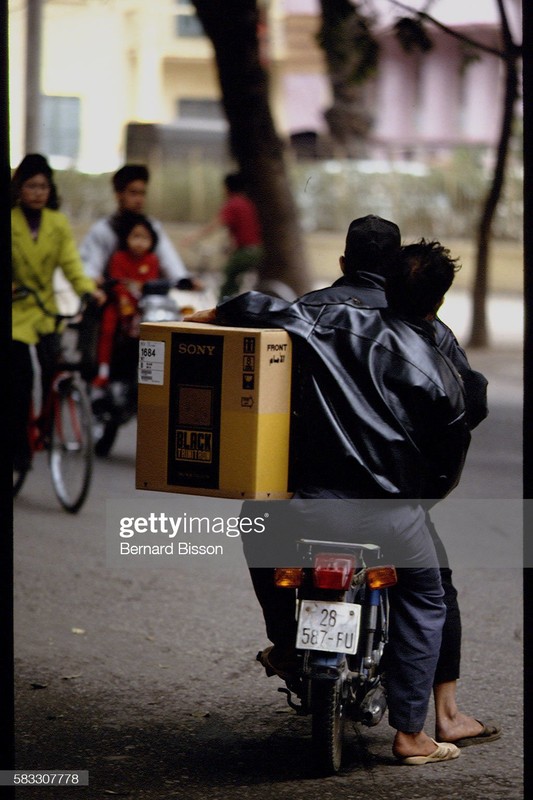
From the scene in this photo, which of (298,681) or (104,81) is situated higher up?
(104,81)

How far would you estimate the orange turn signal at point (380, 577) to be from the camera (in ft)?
14.4

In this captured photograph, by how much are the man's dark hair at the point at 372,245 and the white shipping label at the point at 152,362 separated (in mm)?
652

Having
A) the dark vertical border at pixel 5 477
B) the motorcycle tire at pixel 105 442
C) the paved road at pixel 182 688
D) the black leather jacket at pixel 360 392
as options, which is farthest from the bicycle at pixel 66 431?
the dark vertical border at pixel 5 477

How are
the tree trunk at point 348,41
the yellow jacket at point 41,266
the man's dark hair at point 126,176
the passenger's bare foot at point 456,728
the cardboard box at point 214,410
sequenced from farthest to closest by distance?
1. the tree trunk at point 348,41
2. the man's dark hair at point 126,176
3. the yellow jacket at point 41,266
4. the passenger's bare foot at point 456,728
5. the cardboard box at point 214,410

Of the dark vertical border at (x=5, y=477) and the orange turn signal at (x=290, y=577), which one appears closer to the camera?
the dark vertical border at (x=5, y=477)

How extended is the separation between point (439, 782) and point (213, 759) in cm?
72

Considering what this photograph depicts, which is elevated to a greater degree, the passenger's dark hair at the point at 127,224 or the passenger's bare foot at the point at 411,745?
the passenger's dark hair at the point at 127,224

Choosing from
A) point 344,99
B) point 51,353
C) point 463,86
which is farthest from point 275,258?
point 463,86

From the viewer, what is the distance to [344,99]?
111 ft

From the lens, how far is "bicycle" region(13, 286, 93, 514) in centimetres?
829

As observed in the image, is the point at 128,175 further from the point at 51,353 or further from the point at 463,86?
the point at 463,86

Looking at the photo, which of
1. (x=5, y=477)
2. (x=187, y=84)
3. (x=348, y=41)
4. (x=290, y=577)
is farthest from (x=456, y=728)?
(x=187, y=84)

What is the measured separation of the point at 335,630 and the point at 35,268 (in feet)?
14.4

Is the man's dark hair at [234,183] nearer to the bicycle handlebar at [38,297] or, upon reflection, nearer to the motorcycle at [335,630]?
the bicycle handlebar at [38,297]
